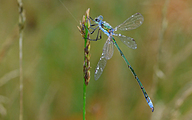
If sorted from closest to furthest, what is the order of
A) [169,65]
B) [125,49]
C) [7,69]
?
1. [169,65]
2. [7,69]
3. [125,49]

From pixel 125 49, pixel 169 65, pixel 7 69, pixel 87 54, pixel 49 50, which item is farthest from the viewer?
pixel 125 49

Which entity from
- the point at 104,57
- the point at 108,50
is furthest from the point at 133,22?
the point at 104,57

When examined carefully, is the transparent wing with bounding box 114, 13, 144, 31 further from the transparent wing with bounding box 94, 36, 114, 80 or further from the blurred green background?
the blurred green background

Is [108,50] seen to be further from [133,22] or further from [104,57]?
Answer: [133,22]

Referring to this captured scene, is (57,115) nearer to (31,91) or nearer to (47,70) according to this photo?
(31,91)

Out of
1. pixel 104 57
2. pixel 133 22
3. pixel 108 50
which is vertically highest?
pixel 133 22

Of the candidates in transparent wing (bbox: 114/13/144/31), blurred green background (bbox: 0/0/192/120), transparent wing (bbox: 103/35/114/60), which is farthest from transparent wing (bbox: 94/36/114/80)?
blurred green background (bbox: 0/0/192/120)

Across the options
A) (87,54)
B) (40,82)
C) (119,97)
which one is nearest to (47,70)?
(40,82)

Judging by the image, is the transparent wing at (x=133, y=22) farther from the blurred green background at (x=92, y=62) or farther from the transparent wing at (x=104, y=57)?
the blurred green background at (x=92, y=62)
